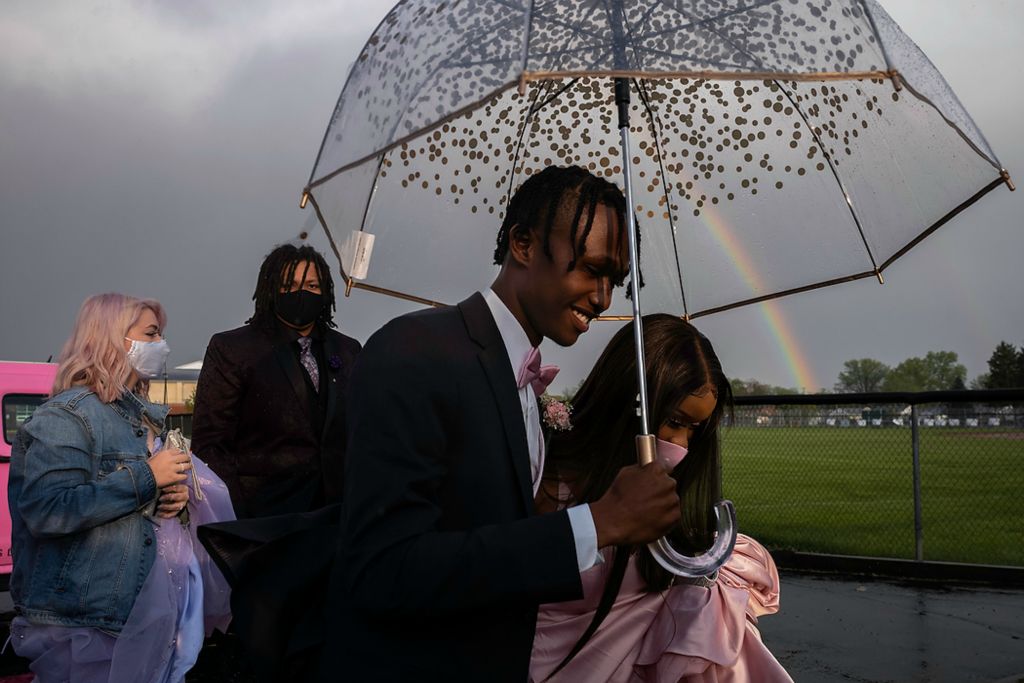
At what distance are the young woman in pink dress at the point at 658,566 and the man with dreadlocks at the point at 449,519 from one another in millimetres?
1026

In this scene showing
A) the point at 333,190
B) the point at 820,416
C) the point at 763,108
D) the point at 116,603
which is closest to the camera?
the point at 333,190

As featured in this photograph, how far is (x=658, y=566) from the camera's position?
10.7ft

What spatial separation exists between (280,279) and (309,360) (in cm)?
44

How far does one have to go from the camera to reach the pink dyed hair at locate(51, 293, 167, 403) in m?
3.97

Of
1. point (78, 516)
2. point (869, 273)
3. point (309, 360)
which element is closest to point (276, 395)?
point (309, 360)

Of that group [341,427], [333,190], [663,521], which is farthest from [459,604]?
[341,427]

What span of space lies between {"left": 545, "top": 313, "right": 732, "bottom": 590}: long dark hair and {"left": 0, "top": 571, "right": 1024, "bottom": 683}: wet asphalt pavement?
300cm

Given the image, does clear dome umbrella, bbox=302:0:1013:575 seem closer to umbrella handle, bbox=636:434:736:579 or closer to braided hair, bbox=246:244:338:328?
umbrella handle, bbox=636:434:736:579

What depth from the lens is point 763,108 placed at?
3.24 metres

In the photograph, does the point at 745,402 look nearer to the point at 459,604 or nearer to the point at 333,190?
the point at 333,190

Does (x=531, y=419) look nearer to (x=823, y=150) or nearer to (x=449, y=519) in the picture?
(x=449, y=519)

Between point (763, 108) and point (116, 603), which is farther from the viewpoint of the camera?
point (116, 603)

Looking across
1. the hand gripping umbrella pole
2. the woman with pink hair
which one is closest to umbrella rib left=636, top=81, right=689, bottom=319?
the hand gripping umbrella pole

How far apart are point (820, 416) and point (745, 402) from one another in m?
0.85
